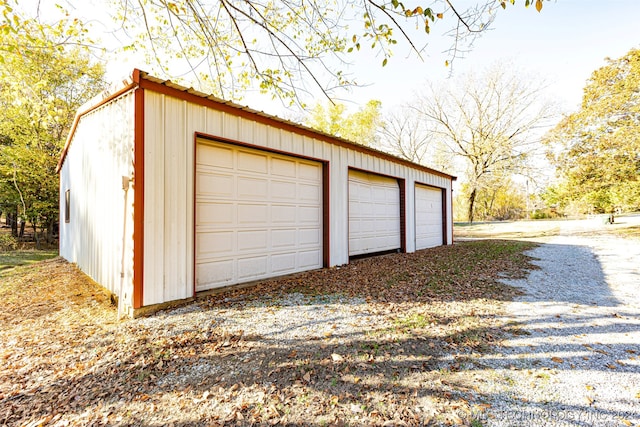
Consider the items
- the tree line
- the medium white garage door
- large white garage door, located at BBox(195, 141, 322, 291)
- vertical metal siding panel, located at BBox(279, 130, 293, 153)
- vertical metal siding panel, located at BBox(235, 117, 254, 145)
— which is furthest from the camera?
the medium white garage door

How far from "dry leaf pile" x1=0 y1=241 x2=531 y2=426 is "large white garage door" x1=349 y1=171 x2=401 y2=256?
332 cm

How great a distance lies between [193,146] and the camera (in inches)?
174

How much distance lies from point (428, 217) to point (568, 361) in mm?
8775

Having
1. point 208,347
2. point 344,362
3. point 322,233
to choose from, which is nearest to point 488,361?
point 344,362

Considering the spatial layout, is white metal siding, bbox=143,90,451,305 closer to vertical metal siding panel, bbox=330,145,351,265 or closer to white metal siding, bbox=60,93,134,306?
white metal siding, bbox=60,93,134,306

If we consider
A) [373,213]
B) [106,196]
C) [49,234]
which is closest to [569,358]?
[373,213]

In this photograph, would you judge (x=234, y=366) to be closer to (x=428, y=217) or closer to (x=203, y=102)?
(x=203, y=102)

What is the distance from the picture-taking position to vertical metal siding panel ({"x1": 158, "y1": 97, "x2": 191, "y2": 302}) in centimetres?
409

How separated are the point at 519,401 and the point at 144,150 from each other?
4.78 meters

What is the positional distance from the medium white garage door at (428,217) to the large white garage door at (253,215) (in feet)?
17.1

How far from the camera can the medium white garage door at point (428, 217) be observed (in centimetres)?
1055

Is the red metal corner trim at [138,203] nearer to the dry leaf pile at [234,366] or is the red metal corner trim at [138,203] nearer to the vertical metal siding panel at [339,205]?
the dry leaf pile at [234,366]

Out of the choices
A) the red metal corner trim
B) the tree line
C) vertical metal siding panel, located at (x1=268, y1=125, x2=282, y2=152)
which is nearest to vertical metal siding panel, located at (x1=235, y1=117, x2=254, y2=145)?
vertical metal siding panel, located at (x1=268, y1=125, x2=282, y2=152)

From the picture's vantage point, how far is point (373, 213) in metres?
8.51
